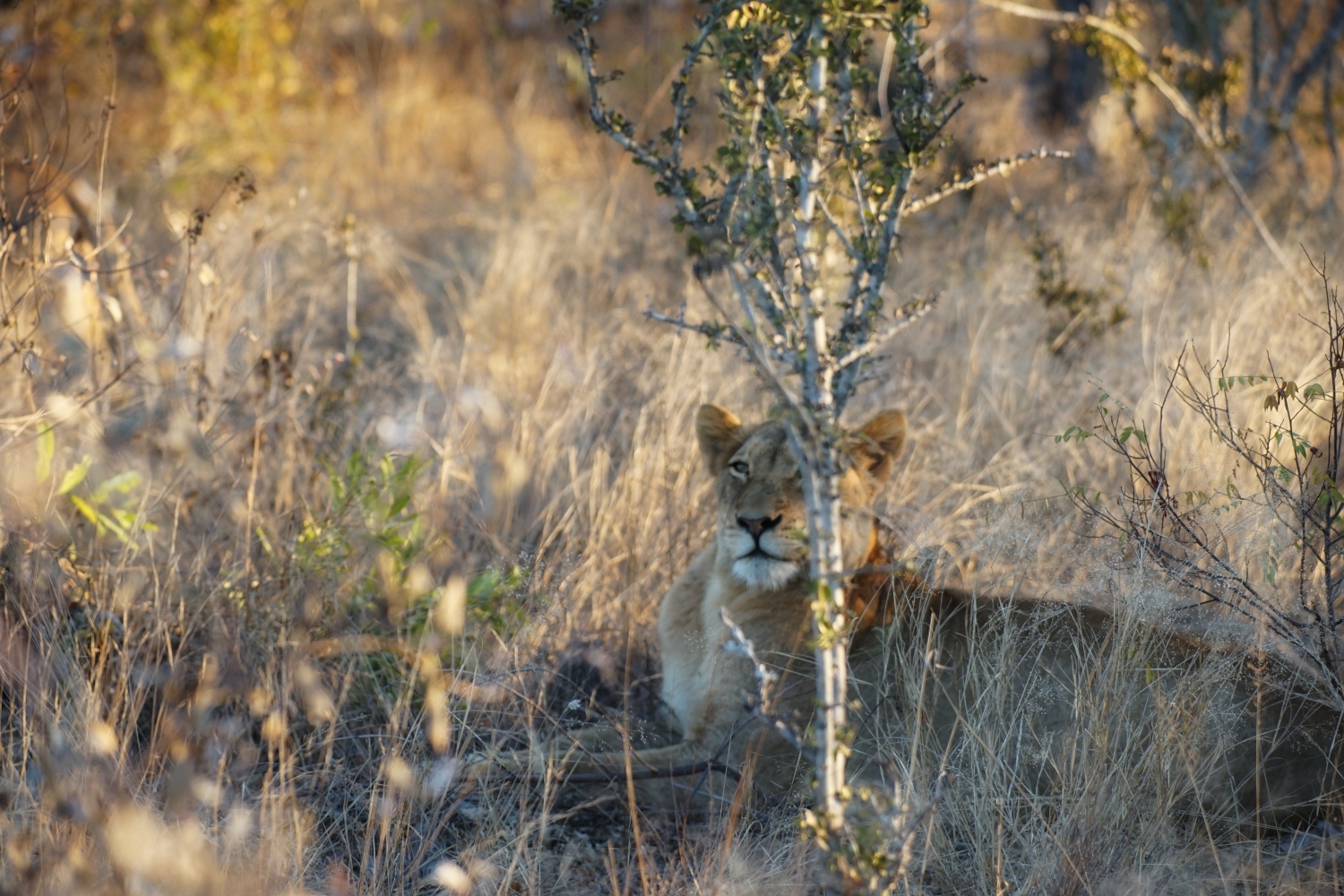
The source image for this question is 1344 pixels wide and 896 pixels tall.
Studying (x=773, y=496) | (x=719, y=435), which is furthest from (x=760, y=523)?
(x=719, y=435)

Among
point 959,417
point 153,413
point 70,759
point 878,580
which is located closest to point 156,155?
point 153,413

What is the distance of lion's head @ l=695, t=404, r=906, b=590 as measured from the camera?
3.70 metres

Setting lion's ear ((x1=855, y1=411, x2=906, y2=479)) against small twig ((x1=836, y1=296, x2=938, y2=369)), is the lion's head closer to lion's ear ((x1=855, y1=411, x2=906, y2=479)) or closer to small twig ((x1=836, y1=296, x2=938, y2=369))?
lion's ear ((x1=855, y1=411, x2=906, y2=479))

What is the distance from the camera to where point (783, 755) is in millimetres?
3605

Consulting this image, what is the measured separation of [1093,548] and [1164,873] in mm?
1084

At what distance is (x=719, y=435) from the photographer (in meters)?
4.08

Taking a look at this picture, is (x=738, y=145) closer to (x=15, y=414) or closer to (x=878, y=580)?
(x=878, y=580)

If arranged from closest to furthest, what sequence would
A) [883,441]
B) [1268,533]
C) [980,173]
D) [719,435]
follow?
[980,173]
[1268,533]
[883,441]
[719,435]

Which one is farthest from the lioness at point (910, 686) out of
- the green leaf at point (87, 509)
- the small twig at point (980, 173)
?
the green leaf at point (87, 509)

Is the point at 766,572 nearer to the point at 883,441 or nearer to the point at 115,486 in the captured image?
the point at 883,441

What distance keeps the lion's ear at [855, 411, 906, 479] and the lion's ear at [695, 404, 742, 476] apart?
436mm

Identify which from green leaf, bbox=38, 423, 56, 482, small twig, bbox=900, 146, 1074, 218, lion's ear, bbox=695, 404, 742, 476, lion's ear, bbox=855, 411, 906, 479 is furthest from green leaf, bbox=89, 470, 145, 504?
small twig, bbox=900, 146, 1074, 218

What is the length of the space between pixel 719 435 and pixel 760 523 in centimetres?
48

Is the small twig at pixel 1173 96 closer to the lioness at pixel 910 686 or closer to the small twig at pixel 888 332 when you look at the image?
the lioness at pixel 910 686
